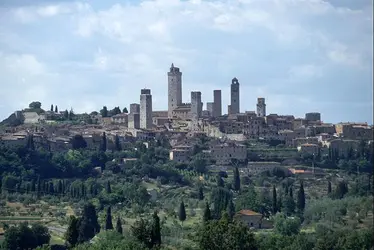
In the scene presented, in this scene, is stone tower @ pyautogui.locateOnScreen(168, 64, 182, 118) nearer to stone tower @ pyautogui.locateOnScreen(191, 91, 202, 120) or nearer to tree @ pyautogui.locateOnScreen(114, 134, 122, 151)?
stone tower @ pyautogui.locateOnScreen(191, 91, 202, 120)

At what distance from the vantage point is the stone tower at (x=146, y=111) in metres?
72.1

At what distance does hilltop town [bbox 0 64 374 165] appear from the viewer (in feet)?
206

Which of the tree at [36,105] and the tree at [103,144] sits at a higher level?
the tree at [36,105]

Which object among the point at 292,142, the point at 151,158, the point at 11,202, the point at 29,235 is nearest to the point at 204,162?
the point at 151,158

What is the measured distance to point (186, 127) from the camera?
238ft

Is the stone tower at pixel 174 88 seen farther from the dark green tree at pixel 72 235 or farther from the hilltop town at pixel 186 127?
the dark green tree at pixel 72 235

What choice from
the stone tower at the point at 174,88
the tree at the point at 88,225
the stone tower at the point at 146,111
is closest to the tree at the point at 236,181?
the tree at the point at 88,225

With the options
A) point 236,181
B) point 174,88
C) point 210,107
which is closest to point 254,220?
point 236,181

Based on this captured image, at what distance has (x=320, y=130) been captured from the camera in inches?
2756

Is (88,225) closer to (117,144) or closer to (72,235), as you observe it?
(72,235)

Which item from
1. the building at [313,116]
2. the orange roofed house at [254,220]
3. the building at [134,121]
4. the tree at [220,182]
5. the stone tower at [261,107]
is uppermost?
the stone tower at [261,107]

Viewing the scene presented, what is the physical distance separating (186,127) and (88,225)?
31395 millimetres

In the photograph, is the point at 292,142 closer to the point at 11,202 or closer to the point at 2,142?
the point at 2,142

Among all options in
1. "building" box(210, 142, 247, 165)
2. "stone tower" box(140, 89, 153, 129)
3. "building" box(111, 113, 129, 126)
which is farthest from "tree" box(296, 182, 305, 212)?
"building" box(111, 113, 129, 126)
